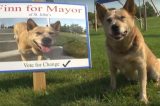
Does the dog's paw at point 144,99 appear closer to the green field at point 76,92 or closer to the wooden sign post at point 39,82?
the green field at point 76,92

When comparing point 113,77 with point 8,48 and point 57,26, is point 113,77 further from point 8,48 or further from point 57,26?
point 8,48

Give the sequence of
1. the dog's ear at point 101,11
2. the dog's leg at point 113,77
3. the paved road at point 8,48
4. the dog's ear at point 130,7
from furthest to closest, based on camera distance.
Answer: the paved road at point 8,48 → the dog's leg at point 113,77 → the dog's ear at point 101,11 → the dog's ear at point 130,7

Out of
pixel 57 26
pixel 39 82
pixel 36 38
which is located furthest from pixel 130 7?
pixel 39 82

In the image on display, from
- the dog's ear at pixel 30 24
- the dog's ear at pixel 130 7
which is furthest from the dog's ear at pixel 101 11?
the dog's ear at pixel 30 24

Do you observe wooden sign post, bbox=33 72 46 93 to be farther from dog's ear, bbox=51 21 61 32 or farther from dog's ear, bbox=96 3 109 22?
dog's ear, bbox=96 3 109 22

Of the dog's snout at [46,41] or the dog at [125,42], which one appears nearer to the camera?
the dog at [125,42]

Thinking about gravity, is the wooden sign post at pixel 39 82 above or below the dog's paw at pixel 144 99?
above

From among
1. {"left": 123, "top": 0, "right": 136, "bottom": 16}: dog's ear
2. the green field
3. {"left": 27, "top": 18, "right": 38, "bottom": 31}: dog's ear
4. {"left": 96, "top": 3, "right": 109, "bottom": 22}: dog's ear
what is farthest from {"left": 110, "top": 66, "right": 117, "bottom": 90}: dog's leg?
{"left": 27, "top": 18, "right": 38, "bottom": 31}: dog's ear

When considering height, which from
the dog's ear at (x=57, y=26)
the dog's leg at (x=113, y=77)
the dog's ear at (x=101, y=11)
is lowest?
the dog's leg at (x=113, y=77)
